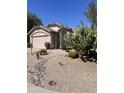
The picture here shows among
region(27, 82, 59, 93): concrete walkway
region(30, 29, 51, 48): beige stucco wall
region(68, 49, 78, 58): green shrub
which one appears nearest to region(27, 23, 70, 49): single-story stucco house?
region(30, 29, 51, 48): beige stucco wall

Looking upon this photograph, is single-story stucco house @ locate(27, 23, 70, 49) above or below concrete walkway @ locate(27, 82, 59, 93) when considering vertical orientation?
above

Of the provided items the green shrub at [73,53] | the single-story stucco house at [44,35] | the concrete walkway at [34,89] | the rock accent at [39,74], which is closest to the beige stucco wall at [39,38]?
the single-story stucco house at [44,35]

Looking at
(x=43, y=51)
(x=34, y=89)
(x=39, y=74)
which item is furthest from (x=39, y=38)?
(x=34, y=89)

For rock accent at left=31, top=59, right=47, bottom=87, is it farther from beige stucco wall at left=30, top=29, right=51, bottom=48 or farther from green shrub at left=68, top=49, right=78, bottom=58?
green shrub at left=68, top=49, right=78, bottom=58

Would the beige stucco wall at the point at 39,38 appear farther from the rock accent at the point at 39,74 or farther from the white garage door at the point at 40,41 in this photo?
the rock accent at the point at 39,74

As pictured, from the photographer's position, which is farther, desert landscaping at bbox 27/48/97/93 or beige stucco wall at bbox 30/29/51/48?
beige stucco wall at bbox 30/29/51/48

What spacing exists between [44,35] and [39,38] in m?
0.06

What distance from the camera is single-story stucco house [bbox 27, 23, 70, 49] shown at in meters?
2.40

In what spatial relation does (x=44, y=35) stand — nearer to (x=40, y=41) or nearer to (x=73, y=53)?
(x=40, y=41)

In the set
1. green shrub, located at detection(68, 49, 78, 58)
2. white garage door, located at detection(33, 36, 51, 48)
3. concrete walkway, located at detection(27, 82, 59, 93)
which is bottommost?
concrete walkway, located at detection(27, 82, 59, 93)

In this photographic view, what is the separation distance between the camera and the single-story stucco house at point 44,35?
240cm

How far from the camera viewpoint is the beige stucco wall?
2486 millimetres
